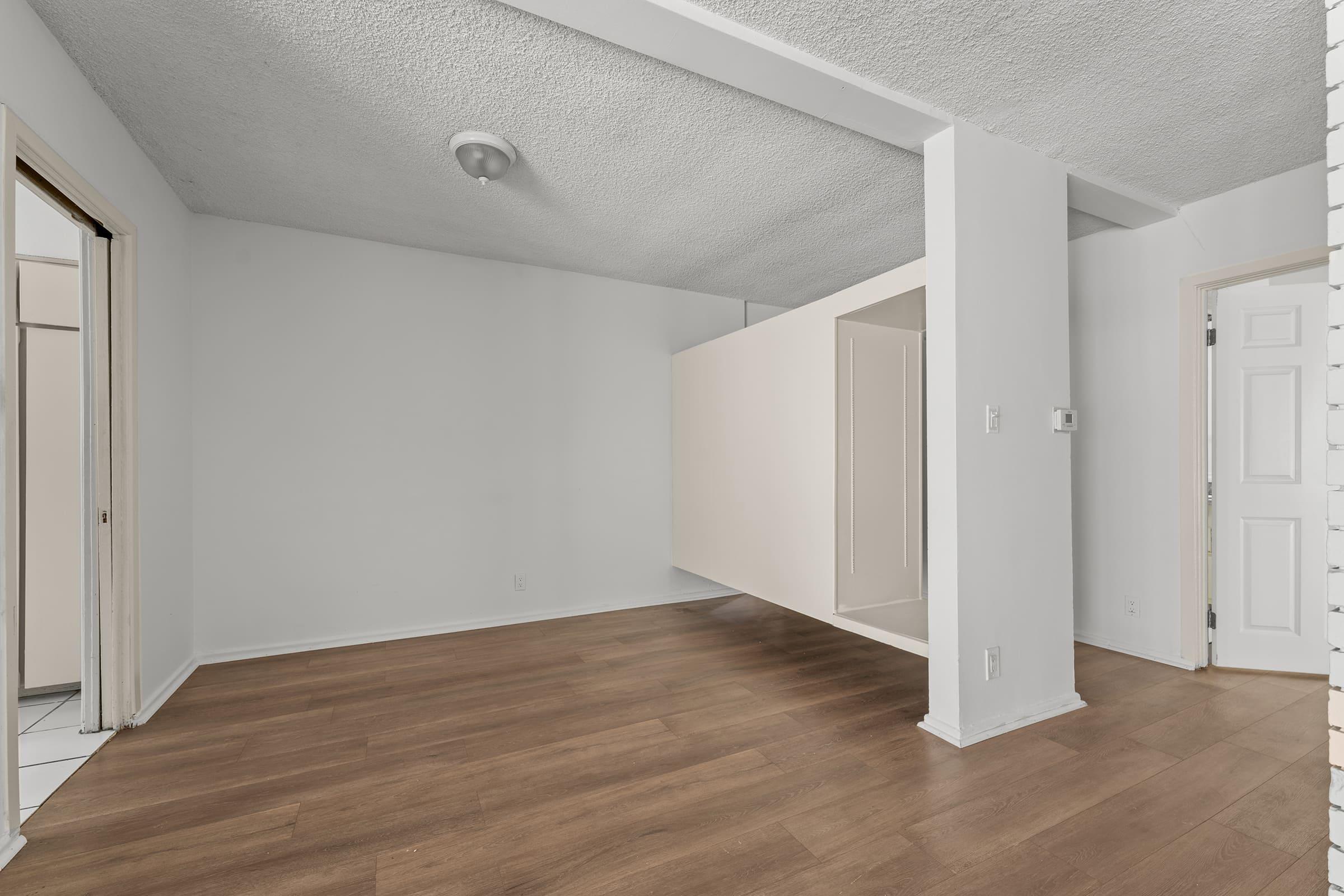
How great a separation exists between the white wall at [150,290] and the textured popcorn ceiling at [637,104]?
10 centimetres

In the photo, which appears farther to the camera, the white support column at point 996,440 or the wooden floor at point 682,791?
the white support column at point 996,440

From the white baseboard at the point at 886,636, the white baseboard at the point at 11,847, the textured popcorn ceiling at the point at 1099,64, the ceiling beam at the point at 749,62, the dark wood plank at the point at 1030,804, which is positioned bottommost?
the dark wood plank at the point at 1030,804

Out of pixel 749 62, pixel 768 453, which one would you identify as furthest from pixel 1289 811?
pixel 749 62

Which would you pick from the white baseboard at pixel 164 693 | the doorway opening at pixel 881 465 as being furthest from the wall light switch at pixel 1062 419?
the white baseboard at pixel 164 693

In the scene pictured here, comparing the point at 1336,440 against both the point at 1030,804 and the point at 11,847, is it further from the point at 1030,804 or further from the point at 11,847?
the point at 11,847

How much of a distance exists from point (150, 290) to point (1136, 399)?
4886 millimetres

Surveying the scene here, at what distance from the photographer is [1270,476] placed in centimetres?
290

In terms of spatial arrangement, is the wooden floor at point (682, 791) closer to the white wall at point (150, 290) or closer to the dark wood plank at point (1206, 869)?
the dark wood plank at point (1206, 869)

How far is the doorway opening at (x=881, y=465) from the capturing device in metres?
2.80

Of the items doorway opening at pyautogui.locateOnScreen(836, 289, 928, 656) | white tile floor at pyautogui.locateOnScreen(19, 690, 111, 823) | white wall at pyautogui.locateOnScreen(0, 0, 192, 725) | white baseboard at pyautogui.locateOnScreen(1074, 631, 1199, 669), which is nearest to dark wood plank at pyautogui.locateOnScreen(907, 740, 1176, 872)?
doorway opening at pyautogui.locateOnScreen(836, 289, 928, 656)

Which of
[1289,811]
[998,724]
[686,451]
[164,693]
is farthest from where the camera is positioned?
[686,451]

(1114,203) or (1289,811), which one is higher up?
(1114,203)

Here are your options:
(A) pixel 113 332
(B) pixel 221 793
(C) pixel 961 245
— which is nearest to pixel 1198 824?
(C) pixel 961 245

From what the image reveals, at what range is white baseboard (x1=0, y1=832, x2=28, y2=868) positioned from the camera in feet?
5.05
